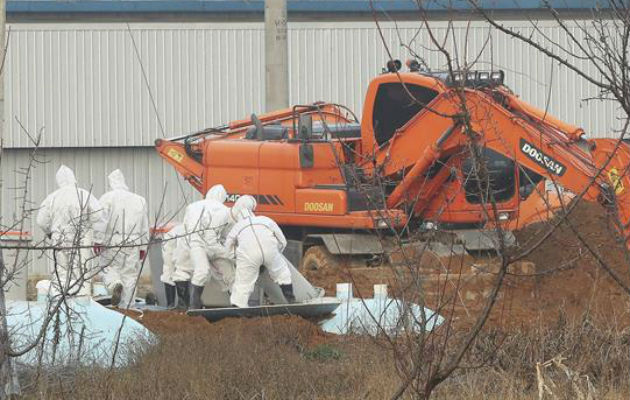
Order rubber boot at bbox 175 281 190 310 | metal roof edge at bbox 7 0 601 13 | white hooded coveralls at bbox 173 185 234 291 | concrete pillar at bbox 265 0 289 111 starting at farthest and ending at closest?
metal roof edge at bbox 7 0 601 13 → concrete pillar at bbox 265 0 289 111 → rubber boot at bbox 175 281 190 310 → white hooded coveralls at bbox 173 185 234 291

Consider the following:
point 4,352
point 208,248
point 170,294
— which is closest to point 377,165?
point 208,248

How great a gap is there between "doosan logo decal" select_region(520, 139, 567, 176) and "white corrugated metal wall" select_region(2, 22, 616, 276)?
1208cm

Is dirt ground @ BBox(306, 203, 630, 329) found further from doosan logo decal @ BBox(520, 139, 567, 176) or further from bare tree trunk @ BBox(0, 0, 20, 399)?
bare tree trunk @ BBox(0, 0, 20, 399)

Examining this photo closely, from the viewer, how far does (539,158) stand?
1648 centimetres

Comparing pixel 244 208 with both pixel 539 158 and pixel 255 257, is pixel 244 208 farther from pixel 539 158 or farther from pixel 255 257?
pixel 539 158

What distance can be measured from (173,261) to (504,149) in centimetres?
419

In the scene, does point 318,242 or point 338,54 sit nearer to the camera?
point 318,242

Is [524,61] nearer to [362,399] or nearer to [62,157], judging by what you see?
[62,157]

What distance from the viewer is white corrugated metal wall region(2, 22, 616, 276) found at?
28938mm

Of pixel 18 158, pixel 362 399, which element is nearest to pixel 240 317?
pixel 362 399

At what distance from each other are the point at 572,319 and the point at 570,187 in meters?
3.14

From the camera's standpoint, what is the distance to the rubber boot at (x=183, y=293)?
17.2m

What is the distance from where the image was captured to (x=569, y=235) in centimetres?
Answer: 1747

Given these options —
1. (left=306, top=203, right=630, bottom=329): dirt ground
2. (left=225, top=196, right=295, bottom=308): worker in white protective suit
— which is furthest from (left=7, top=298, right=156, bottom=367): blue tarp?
(left=306, top=203, right=630, bottom=329): dirt ground
